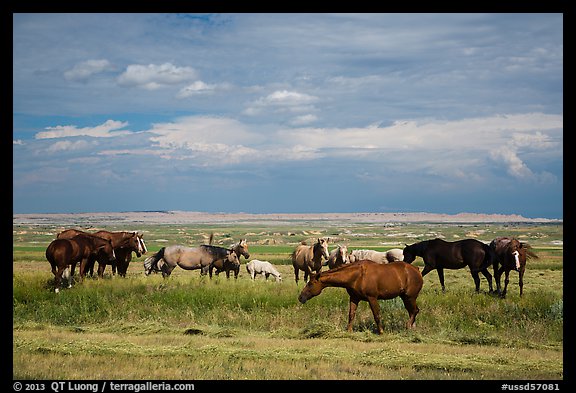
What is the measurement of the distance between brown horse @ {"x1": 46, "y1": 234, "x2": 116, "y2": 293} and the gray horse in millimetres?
3132

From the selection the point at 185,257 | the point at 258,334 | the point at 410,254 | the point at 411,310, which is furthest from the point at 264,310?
the point at 185,257

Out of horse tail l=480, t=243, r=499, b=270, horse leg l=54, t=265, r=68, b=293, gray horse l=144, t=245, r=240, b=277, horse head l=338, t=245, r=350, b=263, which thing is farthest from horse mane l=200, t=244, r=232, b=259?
horse tail l=480, t=243, r=499, b=270

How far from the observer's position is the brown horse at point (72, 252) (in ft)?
69.4

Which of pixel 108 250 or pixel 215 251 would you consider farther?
pixel 215 251

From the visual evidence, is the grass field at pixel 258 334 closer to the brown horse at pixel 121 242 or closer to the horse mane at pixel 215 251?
the brown horse at pixel 121 242

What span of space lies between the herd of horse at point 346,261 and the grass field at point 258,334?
0.98 meters

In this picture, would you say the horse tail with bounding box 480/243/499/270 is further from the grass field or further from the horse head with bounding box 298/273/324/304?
the horse head with bounding box 298/273/324/304

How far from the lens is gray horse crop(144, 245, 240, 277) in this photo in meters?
27.1

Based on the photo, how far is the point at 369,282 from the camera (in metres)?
15.8

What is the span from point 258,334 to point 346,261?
8.61 metres

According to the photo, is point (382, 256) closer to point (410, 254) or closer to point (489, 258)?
point (410, 254)

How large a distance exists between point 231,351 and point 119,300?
7214 mm
